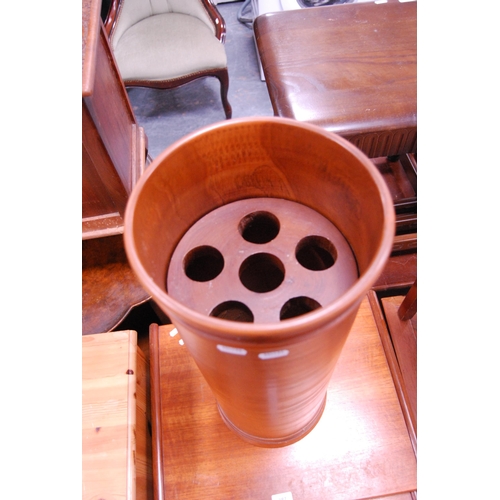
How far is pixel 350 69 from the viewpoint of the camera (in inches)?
50.3

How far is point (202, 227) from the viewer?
648 mm

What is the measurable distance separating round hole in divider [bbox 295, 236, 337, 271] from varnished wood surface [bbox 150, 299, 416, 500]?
35 centimetres

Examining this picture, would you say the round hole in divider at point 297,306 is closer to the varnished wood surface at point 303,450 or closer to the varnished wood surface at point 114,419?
the varnished wood surface at point 303,450

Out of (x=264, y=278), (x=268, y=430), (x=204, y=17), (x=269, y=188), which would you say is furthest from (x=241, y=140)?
(x=204, y=17)

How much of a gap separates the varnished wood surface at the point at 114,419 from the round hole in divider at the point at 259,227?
47cm

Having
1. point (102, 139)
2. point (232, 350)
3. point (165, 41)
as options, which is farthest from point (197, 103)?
point (232, 350)

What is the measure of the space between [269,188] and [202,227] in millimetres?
123

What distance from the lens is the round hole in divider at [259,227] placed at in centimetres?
67

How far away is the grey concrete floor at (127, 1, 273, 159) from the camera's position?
2.22 m

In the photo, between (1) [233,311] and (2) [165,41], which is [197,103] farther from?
(1) [233,311]

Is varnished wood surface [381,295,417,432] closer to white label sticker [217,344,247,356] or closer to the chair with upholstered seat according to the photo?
white label sticker [217,344,247,356]
